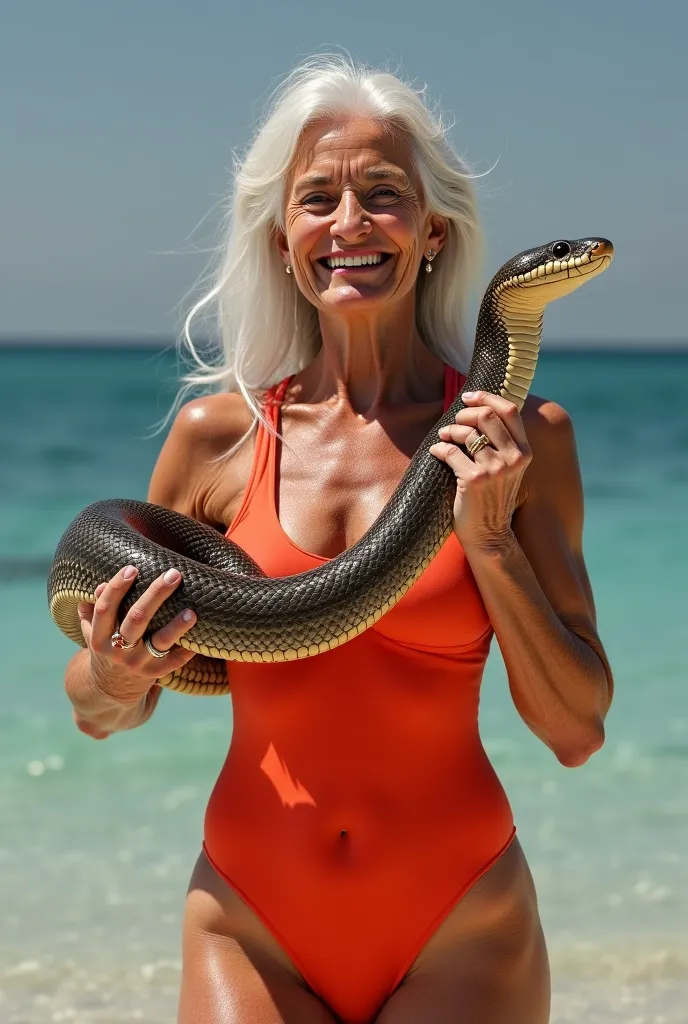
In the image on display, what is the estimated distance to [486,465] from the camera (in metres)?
3.49

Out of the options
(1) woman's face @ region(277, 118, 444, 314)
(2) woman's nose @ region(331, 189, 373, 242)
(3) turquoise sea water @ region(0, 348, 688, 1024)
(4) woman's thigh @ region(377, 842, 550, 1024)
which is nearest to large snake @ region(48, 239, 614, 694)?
(1) woman's face @ region(277, 118, 444, 314)

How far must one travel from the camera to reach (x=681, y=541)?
66.8ft

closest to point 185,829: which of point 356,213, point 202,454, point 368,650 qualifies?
point 202,454

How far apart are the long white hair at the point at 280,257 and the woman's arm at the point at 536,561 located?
0.60 meters

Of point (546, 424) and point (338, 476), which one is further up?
point (546, 424)

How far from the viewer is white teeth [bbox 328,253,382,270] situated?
3928 mm

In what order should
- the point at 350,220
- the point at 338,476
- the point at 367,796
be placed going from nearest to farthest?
1. the point at 367,796
2. the point at 350,220
3. the point at 338,476

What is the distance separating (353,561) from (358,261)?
0.91m

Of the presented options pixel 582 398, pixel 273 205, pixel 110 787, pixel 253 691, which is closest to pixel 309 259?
pixel 273 205

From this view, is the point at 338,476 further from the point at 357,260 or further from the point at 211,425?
the point at 357,260

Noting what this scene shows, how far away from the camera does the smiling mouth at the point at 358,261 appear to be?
155 inches

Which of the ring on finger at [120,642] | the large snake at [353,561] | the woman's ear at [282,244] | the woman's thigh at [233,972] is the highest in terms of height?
the woman's ear at [282,244]

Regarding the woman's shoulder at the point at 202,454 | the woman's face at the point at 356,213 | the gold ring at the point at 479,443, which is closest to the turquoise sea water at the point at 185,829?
the woman's shoulder at the point at 202,454

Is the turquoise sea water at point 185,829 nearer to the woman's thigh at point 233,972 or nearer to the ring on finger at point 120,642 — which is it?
the woman's thigh at point 233,972
